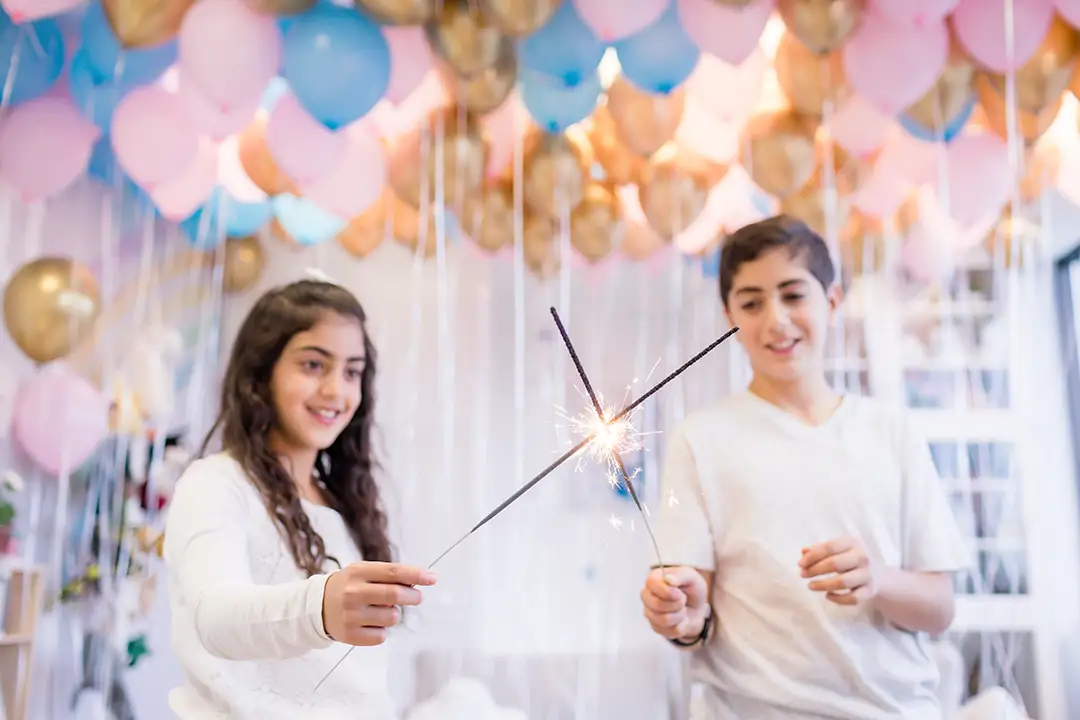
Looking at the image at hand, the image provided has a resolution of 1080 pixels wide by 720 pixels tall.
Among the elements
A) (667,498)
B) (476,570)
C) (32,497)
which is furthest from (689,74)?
(32,497)

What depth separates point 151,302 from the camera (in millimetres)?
2668

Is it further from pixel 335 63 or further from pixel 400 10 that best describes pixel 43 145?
pixel 400 10

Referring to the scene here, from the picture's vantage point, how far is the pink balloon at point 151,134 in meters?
1.80

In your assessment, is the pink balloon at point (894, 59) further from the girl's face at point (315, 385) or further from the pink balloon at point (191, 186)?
the pink balloon at point (191, 186)

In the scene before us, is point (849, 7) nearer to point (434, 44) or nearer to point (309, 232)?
point (434, 44)

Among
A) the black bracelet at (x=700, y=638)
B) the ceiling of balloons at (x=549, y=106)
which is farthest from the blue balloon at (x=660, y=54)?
the black bracelet at (x=700, y=638)

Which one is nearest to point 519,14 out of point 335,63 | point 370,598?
point 335,63

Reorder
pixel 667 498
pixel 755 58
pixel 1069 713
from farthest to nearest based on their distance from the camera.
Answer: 1. pixel 1069 713
2. pixel 755 58
3. pixel 667 498

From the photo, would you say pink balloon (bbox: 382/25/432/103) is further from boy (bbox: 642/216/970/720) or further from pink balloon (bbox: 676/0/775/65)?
boy (bbox: 642/216/970/720)

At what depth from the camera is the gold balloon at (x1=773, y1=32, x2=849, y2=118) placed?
1830mm

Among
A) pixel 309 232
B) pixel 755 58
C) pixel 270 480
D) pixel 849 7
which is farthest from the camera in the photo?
pixel 309 232

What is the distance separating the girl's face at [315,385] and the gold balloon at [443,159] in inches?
34.2

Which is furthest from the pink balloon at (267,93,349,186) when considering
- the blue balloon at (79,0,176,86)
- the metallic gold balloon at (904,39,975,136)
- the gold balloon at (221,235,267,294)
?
the metallic gold balloon at (904,39,975,136)

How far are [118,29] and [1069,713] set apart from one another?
3.33 metres
